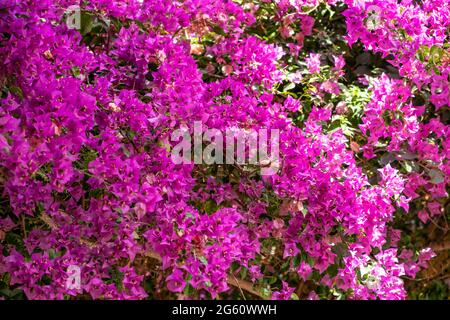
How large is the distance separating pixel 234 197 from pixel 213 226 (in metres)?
0.30

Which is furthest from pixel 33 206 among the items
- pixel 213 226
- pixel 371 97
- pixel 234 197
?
pixel 371 97

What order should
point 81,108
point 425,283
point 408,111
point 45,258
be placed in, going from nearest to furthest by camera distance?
point 81,108
point 45,258
point 408,111
point 425,283

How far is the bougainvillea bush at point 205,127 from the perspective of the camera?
2.01 meters

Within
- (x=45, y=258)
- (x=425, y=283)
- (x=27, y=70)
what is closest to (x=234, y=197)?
(x=45, y=258)

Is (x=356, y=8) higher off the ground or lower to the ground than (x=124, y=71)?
higher

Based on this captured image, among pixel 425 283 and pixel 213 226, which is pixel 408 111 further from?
pixel 425 283

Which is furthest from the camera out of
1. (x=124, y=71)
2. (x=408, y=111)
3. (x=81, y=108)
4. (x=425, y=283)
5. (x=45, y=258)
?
(x=425, y=283)

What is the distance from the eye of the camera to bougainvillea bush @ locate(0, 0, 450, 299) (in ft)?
6.59

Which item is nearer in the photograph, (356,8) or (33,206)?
(33,206)

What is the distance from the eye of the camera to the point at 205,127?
222cm

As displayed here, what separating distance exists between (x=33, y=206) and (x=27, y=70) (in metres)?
0.39

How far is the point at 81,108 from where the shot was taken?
1961 mm

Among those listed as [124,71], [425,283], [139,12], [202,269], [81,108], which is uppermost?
[139,12]

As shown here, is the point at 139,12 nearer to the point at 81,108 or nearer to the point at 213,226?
the point at 81,108
